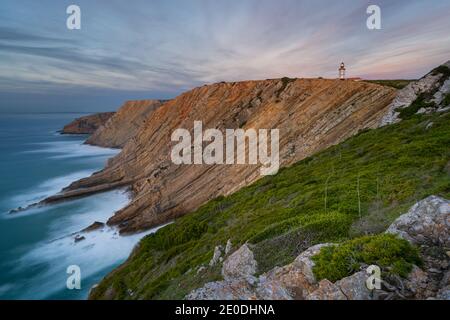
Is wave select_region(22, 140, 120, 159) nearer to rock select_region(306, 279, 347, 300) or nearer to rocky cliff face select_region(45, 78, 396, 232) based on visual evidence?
rocky cliff face select_region(45, 78, 396, 232)

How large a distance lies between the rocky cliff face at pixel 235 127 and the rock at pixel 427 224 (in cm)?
1708

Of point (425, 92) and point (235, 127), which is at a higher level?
point (425, 92)

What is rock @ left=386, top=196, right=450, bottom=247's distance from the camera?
462 centimetres

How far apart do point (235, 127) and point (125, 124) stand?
1979 inches

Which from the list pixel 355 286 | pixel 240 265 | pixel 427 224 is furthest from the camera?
pixel 240 265

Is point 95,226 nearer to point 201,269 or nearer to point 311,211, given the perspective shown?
point 201,269

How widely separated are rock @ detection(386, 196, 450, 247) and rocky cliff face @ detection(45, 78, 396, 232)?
673 inches

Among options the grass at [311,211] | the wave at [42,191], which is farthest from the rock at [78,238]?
the wave at [42,191]

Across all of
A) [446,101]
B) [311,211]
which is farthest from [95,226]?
[446,101]

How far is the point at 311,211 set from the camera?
8.26 metres

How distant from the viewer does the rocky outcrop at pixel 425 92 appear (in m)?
17.6

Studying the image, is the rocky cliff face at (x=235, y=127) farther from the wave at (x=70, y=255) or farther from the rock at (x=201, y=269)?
the rock at (x=201, y=269)

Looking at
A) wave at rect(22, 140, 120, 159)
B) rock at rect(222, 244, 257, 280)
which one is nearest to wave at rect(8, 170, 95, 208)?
wave at rect(22, 140, 120, 159)
